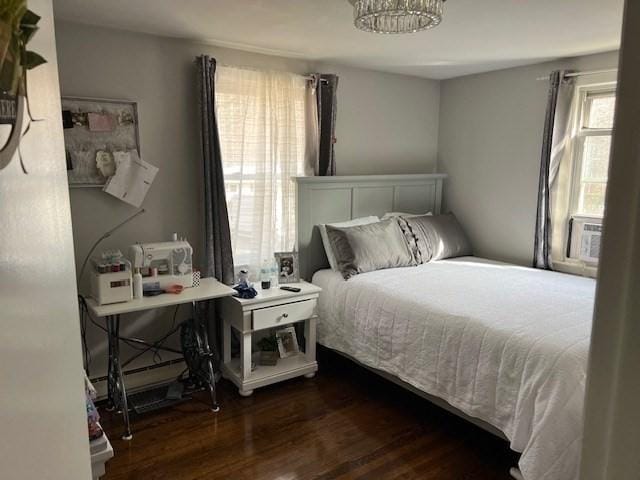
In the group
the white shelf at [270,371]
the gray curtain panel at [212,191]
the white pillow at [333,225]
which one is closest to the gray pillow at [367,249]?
the white pillow at [333,225]

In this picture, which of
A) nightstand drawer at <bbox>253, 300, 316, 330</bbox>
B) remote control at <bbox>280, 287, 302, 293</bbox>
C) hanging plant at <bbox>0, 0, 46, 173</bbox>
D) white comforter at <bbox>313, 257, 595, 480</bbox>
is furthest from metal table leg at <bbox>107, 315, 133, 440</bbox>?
hanging plant at <bbox>0, 0, 46, 173</bbox>

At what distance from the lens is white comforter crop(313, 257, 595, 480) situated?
186cm

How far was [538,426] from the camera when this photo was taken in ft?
6.15

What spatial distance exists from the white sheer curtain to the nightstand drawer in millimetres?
497

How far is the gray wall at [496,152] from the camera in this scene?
3529 mm

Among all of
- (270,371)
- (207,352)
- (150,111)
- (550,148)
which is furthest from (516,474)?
(150,111)

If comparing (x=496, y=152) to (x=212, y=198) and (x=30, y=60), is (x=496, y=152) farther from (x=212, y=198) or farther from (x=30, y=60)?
(x=30, y=60)

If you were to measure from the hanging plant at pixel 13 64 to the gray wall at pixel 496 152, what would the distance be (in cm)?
359

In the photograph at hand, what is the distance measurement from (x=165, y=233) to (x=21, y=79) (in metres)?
2.55

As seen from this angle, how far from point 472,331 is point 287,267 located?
1359 mm

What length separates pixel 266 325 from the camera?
285 centimetres

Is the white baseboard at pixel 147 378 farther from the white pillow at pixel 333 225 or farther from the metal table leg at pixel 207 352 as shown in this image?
the white pillow at pixel 333 225

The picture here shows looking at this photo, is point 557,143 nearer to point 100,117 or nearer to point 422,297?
point 422,297

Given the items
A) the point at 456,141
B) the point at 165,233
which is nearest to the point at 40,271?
the point at 165,233
